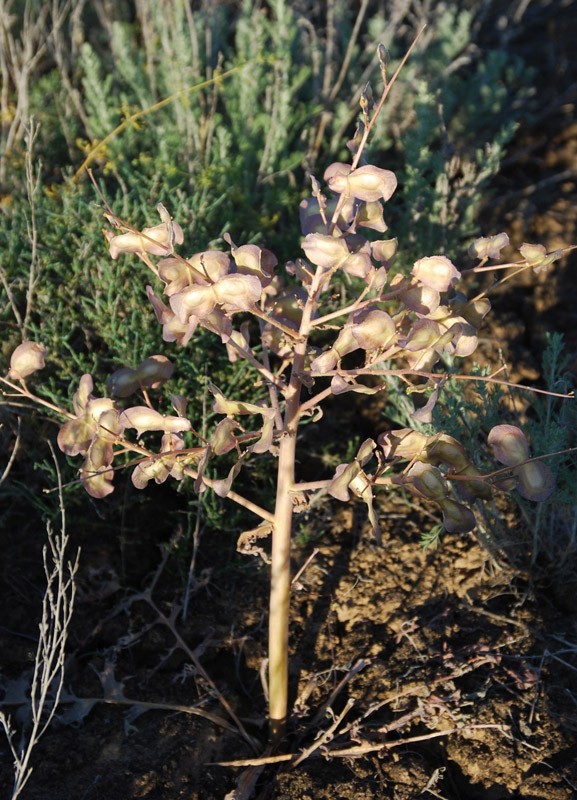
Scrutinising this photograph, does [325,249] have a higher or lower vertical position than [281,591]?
higher

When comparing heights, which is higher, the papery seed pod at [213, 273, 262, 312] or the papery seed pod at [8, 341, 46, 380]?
the papery seed pod at [213, 273, 262, 312]

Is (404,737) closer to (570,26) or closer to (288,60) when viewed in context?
(288,60)

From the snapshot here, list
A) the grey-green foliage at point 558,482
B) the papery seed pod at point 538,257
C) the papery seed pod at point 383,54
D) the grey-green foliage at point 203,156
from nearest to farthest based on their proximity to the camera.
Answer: the papery seed pod at point 383,54, the papery seed pod at point 538,257, the grey-green foliage at point 558,482, the grey-green foliage at point 203,156

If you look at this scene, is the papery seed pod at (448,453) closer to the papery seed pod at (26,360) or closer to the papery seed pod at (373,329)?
the papery seed pod at (373,329)

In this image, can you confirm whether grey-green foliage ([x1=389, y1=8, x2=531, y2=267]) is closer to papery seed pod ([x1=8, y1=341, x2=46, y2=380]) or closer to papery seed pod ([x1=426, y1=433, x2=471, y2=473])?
papery seed pod ([x1=426, y1=433, x2=471, y2=473])

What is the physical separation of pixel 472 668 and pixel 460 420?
618mm

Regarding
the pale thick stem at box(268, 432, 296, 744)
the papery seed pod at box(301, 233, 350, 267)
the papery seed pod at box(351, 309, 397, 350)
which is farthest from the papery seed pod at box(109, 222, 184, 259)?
the pale thick stem at box(268, 432, 296, 744)

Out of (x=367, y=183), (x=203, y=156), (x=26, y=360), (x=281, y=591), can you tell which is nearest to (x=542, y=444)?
(x=281, y=591)

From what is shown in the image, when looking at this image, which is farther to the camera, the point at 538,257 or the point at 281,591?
the point at 281,591

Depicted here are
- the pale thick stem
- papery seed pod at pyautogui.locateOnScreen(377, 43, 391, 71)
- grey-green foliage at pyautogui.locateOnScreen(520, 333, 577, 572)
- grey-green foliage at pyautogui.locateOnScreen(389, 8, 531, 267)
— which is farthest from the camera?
grey-green foliage at pyautogui.locateOnScreen(389, 8, 531, 267)

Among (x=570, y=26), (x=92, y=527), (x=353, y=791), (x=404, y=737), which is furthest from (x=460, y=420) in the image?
(x=570, y=26)

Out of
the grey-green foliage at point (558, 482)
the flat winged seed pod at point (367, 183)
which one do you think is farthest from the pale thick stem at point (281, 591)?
the grey-green foliage at point (558, 482)

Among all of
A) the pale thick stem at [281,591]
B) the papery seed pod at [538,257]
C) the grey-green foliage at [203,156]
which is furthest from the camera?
the grey-green foliage at [203,156]

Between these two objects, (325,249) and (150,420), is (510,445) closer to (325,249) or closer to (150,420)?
(325,249)
